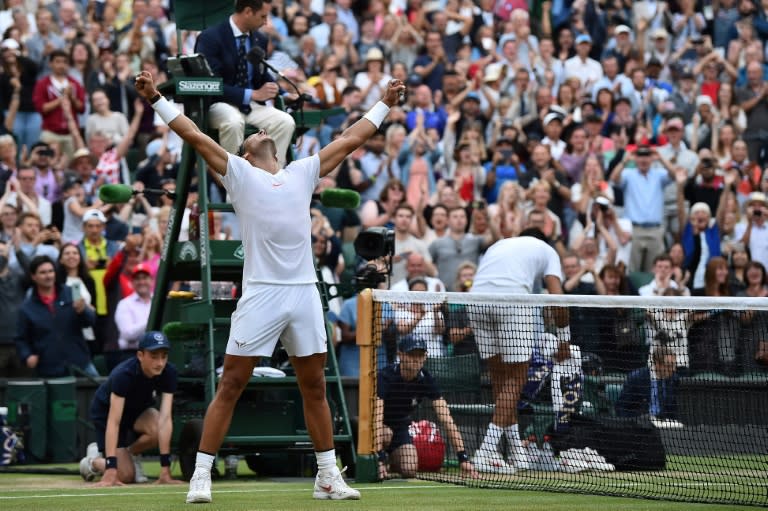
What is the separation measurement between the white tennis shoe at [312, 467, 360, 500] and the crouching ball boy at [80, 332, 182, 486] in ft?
9.25

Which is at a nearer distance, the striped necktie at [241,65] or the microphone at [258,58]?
the microphone at [258,58]

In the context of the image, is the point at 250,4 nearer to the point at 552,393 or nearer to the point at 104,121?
the point at 552,393

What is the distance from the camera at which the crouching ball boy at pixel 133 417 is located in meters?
12.3

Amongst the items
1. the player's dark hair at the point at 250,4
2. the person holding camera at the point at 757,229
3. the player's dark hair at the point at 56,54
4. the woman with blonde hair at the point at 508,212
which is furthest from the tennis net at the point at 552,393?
the player's dark hair at the point at 56,54

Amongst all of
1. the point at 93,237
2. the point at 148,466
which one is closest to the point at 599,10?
the point at 93,237

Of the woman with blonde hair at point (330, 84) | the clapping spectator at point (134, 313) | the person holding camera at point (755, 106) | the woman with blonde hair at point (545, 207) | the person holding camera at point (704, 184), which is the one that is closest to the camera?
the clapping spectator at point (134, 313)

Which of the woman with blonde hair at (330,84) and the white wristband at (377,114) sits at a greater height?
the woman with blonde hair at (330,84)

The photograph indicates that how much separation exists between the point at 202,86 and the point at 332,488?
402 centimetres

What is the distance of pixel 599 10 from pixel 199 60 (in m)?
15.4

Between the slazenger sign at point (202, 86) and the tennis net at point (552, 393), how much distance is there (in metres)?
2.15

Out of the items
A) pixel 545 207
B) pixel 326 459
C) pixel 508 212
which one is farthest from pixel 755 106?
pixel 326 459

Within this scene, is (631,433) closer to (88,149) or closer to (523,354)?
(523,354)

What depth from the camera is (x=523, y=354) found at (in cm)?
1208

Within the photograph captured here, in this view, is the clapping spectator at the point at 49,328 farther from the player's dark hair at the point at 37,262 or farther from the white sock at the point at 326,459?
the white sock at the point at 326,459
